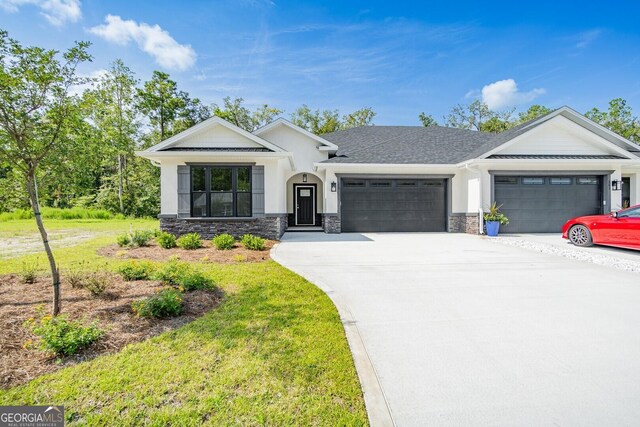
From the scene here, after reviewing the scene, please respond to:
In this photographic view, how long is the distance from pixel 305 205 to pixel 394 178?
493cm

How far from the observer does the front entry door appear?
52.6 ft

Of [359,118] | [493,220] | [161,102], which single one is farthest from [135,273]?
[359,118]

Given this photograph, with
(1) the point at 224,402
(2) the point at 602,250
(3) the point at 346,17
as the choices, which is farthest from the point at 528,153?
(1) the point at 224,402

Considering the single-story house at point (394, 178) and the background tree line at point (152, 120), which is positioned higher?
the background tree line at point (152, 120)

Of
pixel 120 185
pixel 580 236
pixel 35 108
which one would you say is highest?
pixel 120 185

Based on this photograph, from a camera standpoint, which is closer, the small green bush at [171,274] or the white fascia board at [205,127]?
the small green bush at [171,274]

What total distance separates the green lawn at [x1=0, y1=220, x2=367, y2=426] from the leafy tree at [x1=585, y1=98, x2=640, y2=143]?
3409 cm

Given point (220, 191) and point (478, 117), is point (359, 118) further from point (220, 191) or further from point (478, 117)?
point (220, 191)

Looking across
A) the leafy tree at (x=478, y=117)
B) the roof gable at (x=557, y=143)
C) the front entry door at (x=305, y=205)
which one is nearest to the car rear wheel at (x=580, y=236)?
the roof gable at (x=557, y=143)

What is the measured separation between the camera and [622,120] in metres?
25.6

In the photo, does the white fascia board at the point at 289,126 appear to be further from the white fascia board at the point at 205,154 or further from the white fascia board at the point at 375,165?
the white fascia board at the point at 205,154

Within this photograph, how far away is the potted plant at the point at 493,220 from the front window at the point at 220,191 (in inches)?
374

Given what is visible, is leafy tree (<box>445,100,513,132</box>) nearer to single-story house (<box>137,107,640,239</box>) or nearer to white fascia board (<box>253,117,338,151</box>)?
single-story house (<box>137,107,640,239</box>)

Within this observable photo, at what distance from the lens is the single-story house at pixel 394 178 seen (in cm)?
1136
